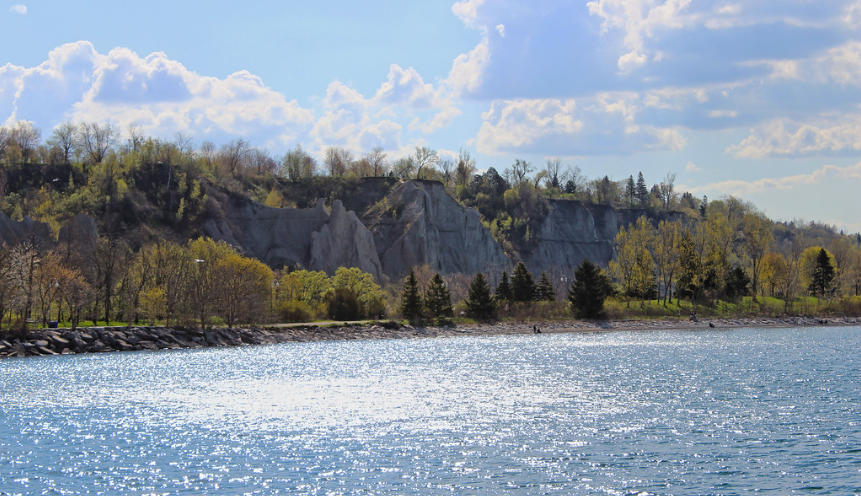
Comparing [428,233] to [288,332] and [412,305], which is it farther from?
[288,332]

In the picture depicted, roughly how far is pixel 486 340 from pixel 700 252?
117ft

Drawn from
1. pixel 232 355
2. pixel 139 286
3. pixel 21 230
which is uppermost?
pixel 21 230

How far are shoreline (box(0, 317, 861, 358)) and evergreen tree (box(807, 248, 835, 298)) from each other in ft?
36.6

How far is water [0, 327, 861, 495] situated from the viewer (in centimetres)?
1806

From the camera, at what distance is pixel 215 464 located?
65.4ft

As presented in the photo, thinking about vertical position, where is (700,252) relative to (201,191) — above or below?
below

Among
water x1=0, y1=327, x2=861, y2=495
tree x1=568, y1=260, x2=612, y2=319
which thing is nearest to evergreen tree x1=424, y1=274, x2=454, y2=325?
tree x1=568, y1=260, x2=612, y2=319

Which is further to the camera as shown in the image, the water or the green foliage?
the green foliage

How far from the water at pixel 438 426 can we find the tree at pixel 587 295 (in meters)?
34.2

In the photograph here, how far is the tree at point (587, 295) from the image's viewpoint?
80.2m

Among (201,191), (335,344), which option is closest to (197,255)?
(335,344)

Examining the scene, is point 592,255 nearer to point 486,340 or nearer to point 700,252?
point 700,252

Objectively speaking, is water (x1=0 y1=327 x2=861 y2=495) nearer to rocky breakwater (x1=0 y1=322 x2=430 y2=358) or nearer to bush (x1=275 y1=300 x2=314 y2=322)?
rocky breakwater (x1=0 y1=322 x2=430 y2=358)

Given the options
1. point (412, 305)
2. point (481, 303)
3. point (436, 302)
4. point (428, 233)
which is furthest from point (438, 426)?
point (428, 233)
